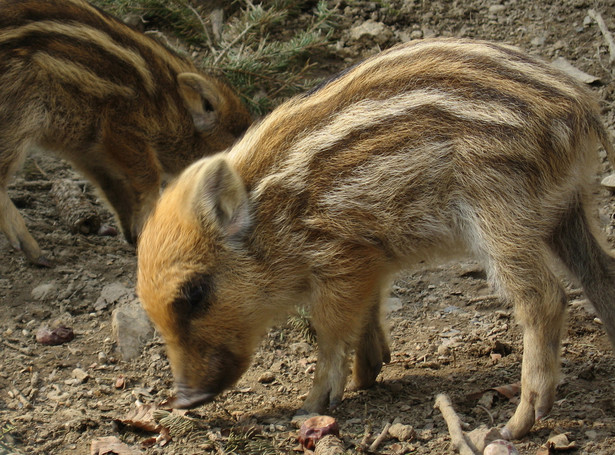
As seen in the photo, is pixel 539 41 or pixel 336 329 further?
pixel 539 41

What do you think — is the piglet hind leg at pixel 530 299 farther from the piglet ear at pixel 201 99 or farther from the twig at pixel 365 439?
the piglet ear at pixel 201 99

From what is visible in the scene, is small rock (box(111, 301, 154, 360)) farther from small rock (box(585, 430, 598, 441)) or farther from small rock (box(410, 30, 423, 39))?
small rock (box(410, 30, 423, 39))

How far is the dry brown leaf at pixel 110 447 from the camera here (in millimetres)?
3475

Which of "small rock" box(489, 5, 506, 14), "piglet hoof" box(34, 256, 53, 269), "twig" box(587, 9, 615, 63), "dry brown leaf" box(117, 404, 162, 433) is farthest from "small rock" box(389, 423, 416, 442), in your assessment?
"small rock" box(489, 5, 506, 14)

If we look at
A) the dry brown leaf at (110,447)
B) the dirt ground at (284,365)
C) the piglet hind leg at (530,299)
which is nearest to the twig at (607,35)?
the dirt ground at (284,365)

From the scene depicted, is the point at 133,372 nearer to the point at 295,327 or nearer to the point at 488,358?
the point at 295,327

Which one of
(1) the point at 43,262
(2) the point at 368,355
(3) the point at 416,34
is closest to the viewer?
(2) the point at 368,355

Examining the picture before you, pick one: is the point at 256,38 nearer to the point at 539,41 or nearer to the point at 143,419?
the point at 539,41

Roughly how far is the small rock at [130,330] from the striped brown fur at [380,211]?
842mm

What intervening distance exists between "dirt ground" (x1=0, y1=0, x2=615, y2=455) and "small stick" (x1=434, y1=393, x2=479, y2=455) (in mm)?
90

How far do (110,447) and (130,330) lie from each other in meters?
1.10

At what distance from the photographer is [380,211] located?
12.0ft

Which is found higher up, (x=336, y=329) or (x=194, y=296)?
(x=194, y=296)

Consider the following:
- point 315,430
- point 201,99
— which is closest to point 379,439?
point 315,430
